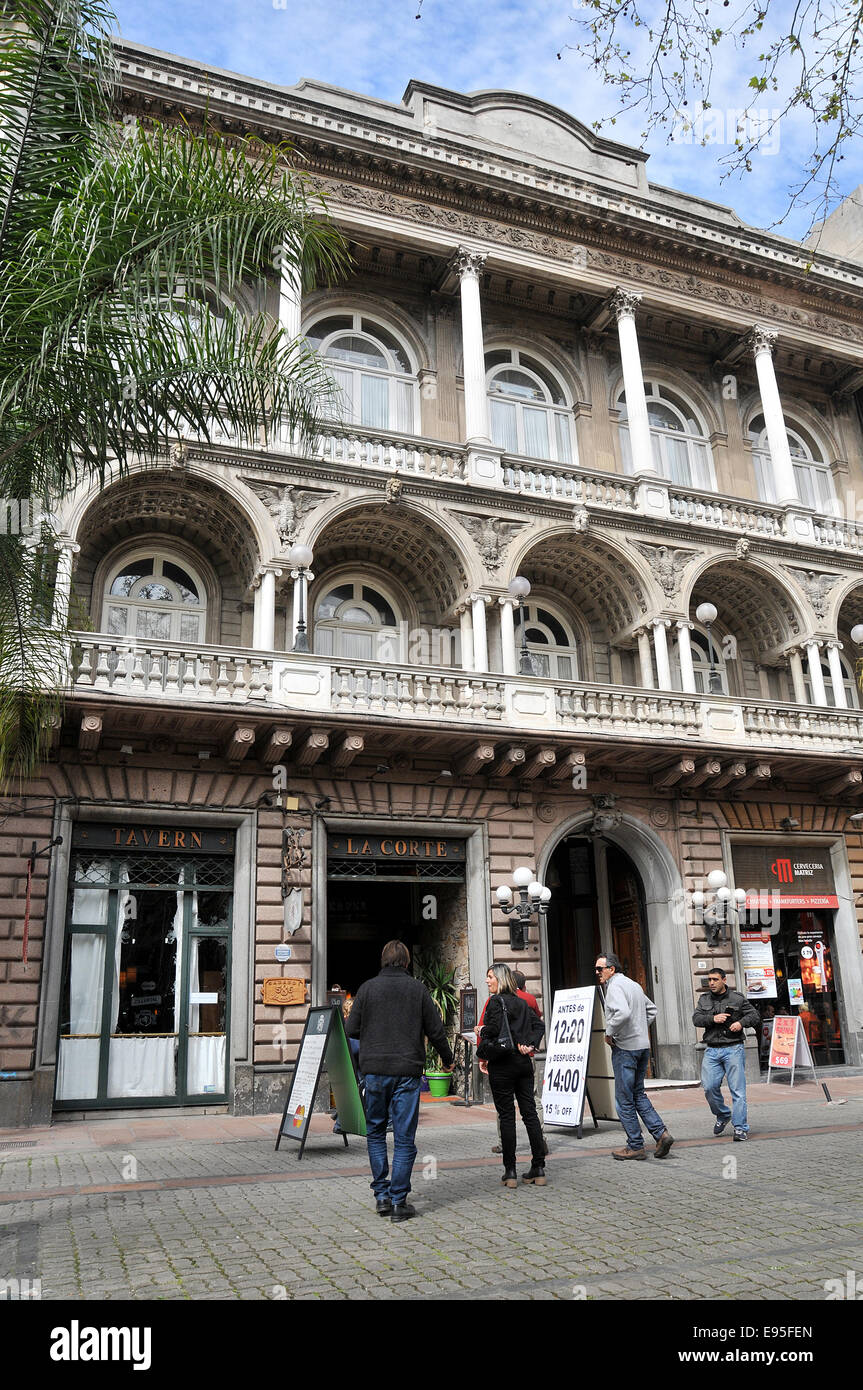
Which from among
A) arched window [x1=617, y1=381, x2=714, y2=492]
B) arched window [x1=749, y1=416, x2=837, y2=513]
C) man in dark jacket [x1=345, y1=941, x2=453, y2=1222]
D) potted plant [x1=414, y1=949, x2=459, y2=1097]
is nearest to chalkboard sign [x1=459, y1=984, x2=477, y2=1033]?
potted plant [x1=414, y1=949, x2=459, y2=1097]

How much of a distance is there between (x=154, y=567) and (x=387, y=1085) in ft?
46.5

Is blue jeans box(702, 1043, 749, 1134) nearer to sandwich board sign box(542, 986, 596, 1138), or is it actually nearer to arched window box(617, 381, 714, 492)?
sandwich board sign box(542, 986, 596, 1138)

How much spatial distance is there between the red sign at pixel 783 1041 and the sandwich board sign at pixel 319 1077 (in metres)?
8.94

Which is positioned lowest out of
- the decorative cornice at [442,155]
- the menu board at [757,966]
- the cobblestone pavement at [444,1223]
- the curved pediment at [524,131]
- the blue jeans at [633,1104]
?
the cobblestone pavement at [444,1223]

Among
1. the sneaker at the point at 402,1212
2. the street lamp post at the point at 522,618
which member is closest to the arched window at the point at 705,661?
the street lamp post at the point at 522,618

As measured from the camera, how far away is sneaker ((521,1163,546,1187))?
907 centimetres

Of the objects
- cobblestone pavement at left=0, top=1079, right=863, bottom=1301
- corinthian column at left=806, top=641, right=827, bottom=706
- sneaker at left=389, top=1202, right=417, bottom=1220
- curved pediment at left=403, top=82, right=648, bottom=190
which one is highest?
curved pediment at left=403, top=82, right=648, bottom=190

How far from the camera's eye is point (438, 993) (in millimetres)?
17922

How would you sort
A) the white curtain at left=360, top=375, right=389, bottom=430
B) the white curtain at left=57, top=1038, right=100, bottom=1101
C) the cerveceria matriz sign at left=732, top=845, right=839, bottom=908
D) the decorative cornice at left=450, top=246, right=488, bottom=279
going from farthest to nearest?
1. the decorative cornice at left=450, top=246, right=488, bottom=279
2. the white curtain at left=360, top=375, right=389, bottom=430
3. the cerveceria matriz sign at left=732, top=845, right=839, bottom=908
4. the white curtain at left=57, top=1038, right=100, bottom=1101

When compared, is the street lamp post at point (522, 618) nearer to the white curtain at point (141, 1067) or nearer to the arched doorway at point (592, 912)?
the arched doorway at point (592, 912)

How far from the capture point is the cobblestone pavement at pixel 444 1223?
19.4 feet

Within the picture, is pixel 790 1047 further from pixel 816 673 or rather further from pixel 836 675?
pixel 836 675

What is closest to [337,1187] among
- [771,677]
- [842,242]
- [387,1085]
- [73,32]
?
[387,1085]

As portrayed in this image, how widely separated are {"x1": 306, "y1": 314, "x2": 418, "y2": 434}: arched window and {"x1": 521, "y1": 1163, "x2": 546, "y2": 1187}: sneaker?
53.3 ft
